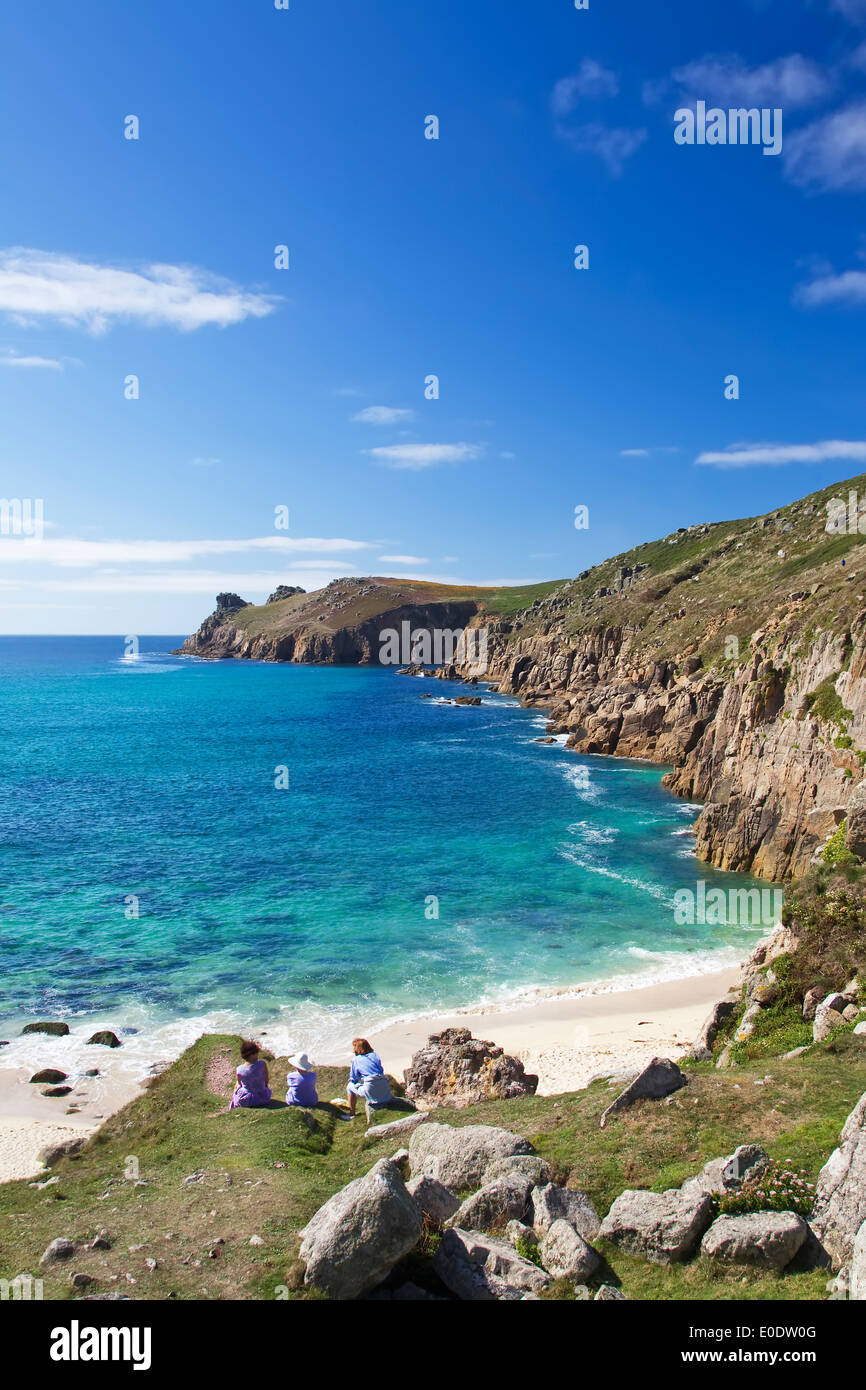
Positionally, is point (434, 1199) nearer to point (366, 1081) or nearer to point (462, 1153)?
point (462, 1153)

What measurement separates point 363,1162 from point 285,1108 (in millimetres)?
4013

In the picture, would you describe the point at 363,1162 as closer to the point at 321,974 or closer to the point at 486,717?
the point at 321,974

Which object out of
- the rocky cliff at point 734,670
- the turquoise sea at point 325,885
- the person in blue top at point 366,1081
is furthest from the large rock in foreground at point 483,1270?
the rocky cliff at point 734,670

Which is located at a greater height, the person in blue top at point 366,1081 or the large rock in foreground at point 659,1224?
the large rock in foreground at point 659,1224

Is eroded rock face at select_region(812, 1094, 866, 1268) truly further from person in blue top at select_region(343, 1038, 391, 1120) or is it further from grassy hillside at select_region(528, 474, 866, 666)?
grassy hillside at select_region(528, 474, 866, 666)

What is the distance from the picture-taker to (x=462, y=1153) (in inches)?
476

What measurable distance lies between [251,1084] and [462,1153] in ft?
24.3

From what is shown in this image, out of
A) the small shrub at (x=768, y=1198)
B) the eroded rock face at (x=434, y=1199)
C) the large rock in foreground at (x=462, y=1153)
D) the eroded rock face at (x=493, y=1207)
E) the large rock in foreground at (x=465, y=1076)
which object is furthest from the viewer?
the large rock in foreground at (x=465, y=1076)

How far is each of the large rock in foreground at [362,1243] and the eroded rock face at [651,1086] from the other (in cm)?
570

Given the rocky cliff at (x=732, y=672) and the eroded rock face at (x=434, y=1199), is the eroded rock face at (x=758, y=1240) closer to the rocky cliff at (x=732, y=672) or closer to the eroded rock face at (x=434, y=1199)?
the eroded rock face at (x=434, y=1199)

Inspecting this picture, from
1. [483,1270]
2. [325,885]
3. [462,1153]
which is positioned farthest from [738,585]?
[483,1270]

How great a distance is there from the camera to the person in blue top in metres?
17.1

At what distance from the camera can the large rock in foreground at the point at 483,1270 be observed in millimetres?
8859
